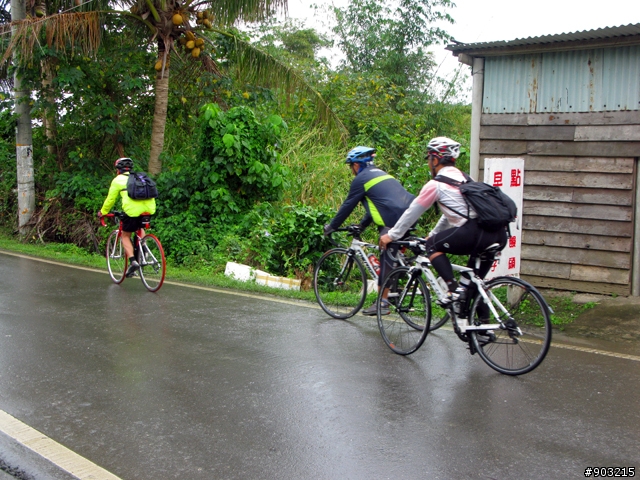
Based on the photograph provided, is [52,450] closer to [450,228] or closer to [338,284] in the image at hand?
[450,228]

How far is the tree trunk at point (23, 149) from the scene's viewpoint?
14.8 m

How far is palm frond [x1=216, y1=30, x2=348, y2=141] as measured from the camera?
14.9 metres

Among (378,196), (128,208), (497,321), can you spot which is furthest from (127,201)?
(497,321)

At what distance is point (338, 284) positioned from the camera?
801cm

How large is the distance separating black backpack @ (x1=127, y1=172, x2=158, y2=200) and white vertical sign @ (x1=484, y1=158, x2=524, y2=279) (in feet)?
15.5

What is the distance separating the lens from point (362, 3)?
24375 millimetres

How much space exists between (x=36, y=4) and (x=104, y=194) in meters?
4.77

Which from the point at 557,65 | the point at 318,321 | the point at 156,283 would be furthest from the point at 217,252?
the point at 557,65

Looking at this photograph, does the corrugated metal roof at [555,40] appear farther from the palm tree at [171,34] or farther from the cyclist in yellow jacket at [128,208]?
the palm tree at [171,34]

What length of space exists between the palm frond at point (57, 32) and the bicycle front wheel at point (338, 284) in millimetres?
7936

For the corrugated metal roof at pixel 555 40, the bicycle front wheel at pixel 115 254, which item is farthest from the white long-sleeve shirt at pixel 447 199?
the bicycle front wheel at pixel 115 254

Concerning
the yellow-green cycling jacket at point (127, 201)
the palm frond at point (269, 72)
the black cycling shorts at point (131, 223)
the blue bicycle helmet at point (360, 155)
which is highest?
the palm frond at point (269, 72)

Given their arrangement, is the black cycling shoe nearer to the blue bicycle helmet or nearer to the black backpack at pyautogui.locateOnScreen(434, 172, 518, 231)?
the blue bicycle helmet

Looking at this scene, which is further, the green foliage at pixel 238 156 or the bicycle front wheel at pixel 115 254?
the green foliage at pixel 238 156
